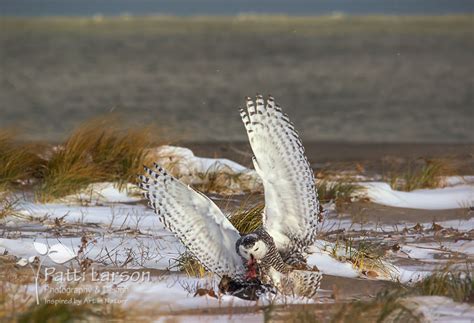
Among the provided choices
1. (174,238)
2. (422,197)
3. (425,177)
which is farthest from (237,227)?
(425,177)

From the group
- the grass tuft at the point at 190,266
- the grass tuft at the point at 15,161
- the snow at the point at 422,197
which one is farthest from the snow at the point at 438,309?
the grass tuft at the point at 15,161

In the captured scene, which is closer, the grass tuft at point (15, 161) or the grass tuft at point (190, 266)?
the grass tuft at point (190, 266)

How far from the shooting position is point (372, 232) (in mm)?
9047

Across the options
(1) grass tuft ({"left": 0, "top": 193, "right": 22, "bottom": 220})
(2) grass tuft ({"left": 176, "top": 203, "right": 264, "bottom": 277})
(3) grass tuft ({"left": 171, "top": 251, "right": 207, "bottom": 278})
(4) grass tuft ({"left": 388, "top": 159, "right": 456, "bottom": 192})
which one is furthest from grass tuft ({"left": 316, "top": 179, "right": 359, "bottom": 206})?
(3) grass tuft ({"left": 171, "top": 251, "right": 207, "bottom": 278})

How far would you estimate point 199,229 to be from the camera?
268 inches

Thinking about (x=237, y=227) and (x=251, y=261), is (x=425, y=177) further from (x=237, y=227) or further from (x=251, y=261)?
(x=251, y=261)

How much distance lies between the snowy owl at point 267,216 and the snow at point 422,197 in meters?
3.48

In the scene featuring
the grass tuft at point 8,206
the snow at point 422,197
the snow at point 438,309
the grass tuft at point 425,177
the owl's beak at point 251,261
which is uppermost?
the owl's beak at point 251,261

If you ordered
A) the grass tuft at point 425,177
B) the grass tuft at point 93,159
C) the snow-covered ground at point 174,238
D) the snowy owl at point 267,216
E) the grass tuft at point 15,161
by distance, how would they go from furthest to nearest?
the grass tuft at point 425,177
the grass tuft at point 15,161
the grass tuft at point 93,159
the snow-covered ground at point 174,238
the snowy owl at point 267,216

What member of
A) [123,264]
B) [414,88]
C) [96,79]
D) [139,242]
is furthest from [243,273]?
[96,79]

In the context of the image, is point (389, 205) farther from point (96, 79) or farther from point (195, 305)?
Result: point (96, 79)

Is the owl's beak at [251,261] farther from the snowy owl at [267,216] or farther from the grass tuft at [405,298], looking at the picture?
the grass tuft at [405,298]

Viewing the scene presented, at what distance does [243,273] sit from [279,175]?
23.7 inches

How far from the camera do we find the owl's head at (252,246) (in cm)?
655
